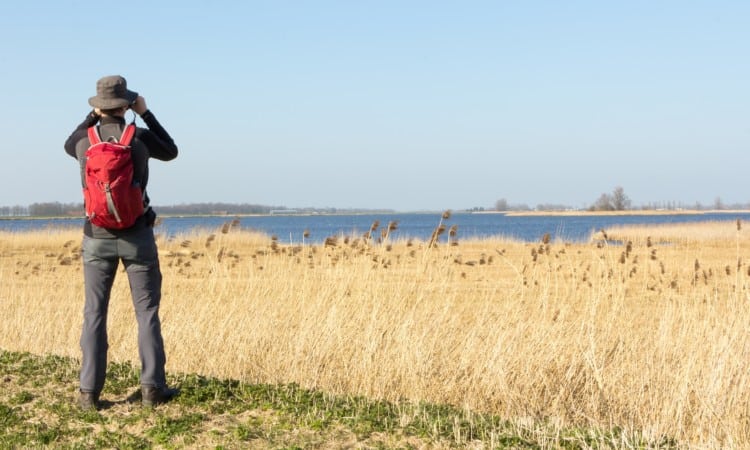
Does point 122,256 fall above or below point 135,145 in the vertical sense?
below

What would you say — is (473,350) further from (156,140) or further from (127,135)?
(127,135)

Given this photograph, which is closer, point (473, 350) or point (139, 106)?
point (139, 106)

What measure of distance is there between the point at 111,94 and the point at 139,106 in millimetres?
253

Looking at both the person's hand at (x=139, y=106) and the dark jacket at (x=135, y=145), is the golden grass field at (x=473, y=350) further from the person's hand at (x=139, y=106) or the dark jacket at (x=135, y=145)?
the person's hand at (x=139, y=106)

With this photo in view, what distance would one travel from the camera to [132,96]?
576 cm

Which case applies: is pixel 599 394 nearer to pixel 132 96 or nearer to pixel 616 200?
pixel 132 96

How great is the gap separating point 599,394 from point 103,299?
392 cm

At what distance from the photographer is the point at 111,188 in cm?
542

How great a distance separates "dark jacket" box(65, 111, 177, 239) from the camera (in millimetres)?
5668

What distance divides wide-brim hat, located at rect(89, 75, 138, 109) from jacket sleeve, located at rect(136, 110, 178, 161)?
0.26m

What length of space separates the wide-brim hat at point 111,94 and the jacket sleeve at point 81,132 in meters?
0.19

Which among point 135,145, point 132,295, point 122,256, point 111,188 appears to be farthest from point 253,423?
point 135,145

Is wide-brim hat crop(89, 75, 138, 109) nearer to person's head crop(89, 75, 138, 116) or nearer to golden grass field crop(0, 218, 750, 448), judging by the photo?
person's head crop(89, 75, 138, 116)

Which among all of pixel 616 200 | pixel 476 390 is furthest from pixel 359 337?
pixel 616 200
